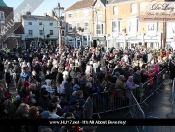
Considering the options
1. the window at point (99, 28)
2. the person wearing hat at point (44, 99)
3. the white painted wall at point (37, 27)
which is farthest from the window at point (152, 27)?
the person wearing hat at point (44, 99)

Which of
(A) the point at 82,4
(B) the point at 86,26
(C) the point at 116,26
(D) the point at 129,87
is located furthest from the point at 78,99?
(A) the point at 82,4

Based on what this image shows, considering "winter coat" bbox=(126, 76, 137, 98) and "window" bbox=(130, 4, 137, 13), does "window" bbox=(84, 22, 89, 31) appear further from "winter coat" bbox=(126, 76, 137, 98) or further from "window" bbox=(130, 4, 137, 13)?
"winter coat" bbox=(126, 76, 137, 98)

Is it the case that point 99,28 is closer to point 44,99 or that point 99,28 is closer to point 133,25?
point 133,25

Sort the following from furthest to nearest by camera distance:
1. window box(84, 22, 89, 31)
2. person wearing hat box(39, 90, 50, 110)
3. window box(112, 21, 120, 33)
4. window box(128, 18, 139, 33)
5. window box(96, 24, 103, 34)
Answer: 1. window box(84, 22, 89, 31)
2. window box(96, 24, 103, 34)
3. window box(112, 21, 120, 33)
4. window box(128, 18, 139, 33)
5. person wearing hat box(39, 90, 50, 110)

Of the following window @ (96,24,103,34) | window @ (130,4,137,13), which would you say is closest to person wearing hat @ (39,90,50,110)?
window @ (130,4,137,13)

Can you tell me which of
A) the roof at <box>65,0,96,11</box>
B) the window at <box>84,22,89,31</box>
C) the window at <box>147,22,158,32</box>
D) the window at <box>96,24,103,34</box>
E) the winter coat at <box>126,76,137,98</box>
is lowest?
the winter coat at <box>126,76,137,98</box>

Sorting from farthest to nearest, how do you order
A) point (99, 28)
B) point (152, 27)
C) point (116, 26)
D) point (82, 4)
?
point (82, 4), point (99, 28), point (116, 26), point (152, 27)

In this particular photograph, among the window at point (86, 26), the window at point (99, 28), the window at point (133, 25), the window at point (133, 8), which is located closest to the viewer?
the window at point (133, 8)

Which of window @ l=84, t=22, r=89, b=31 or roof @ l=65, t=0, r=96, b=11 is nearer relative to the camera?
roof @ l=65, t=0, r=96, b=11

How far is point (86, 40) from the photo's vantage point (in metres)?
39.1

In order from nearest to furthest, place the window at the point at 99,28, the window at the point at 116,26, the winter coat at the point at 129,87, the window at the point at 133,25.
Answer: the winter coat at the point at 129,87, the window at the point at 133,25, the window at the point at 116,26, the window at the point at 99,28

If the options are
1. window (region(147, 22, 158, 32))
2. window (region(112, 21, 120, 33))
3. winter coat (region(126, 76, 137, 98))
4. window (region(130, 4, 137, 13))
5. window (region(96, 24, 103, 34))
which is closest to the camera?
winter coat (region(126, 76, 137, 98))

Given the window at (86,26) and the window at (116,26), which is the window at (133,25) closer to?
the window at (116,26)

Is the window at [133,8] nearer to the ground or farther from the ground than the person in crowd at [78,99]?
farther from the ground
